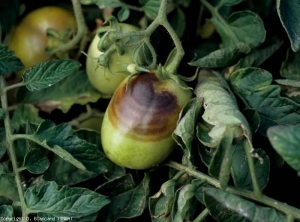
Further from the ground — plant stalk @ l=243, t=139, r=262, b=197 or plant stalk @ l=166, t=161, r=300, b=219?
plant stalk @ l=243, t=139, r=262, b=197

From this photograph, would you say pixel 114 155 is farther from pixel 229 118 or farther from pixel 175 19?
pixel 175 19

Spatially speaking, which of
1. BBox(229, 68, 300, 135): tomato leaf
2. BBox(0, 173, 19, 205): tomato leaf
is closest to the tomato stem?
BBox(229, 68, 300, 135): tomato leaf

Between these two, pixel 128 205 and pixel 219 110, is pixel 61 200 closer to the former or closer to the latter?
pixel 128 205

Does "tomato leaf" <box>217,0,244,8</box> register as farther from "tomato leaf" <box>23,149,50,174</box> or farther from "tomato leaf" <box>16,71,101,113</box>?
"tomato leaf" <box>23,149,50,174</box>

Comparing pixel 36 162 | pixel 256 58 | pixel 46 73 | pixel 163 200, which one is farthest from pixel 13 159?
pixel 256 58

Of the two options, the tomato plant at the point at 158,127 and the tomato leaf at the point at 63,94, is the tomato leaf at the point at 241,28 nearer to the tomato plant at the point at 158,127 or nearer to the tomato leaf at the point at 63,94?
the tomato plant at the point at 158,127
